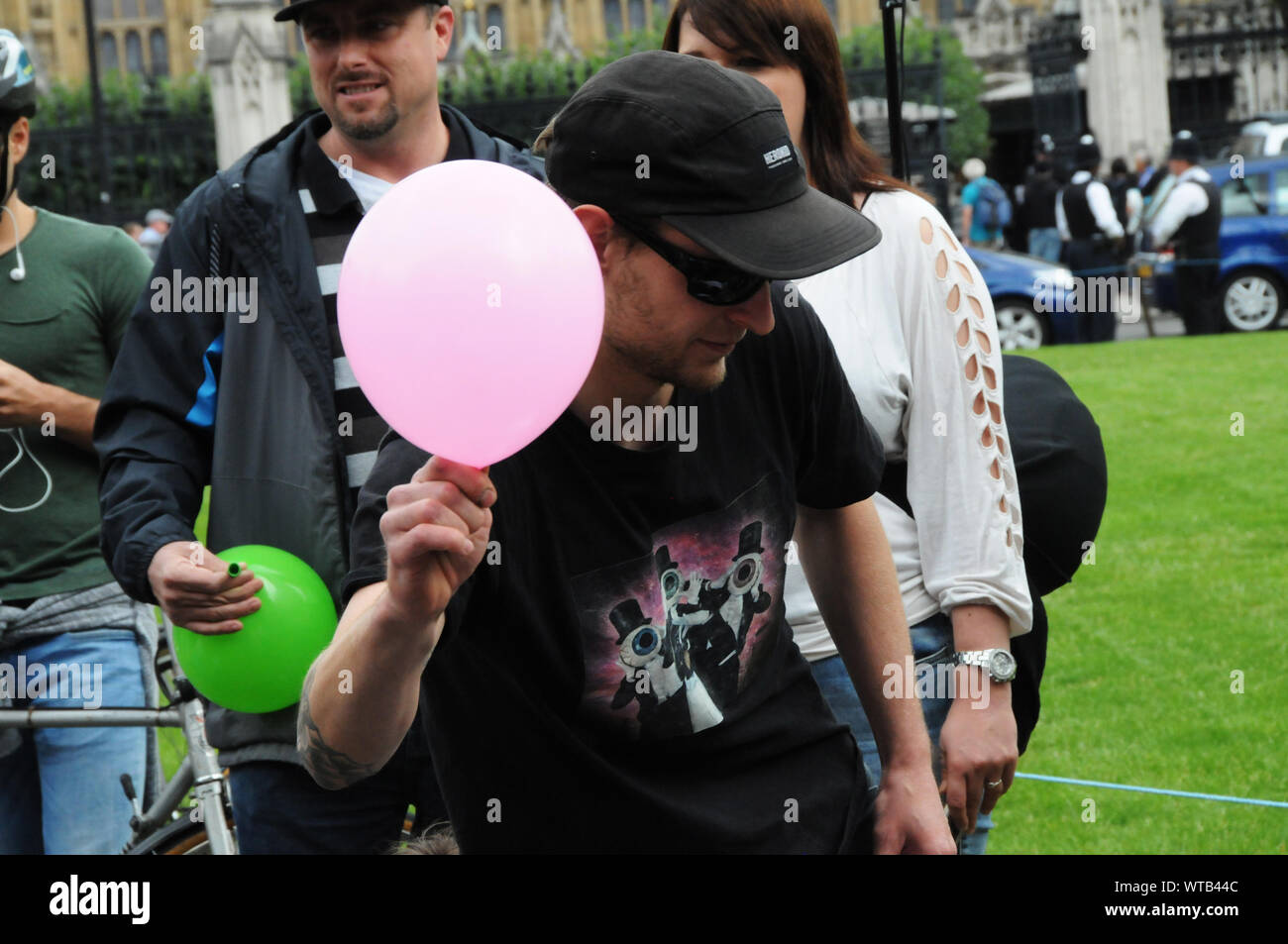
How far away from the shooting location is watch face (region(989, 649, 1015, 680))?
2934 millimetres

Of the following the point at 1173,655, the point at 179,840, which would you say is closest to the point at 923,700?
the point at 179,840

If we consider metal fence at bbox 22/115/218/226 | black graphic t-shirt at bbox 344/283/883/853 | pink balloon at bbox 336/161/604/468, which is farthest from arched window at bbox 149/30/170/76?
pink balloon at bbox 336/161/604/468

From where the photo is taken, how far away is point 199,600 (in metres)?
3.08

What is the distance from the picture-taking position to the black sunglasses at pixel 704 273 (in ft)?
6.98

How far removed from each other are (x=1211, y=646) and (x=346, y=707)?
5.51 meters

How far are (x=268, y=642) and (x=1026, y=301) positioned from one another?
15729 millimetres

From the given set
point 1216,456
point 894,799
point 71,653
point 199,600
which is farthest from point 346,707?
point 1216,456

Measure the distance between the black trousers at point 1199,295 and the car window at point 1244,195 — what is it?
868 mm

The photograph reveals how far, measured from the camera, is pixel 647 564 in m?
2.24

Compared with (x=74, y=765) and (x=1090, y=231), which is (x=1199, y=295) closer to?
(x=1090, y=231)

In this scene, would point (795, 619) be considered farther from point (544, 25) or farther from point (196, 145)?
point (544, 25)

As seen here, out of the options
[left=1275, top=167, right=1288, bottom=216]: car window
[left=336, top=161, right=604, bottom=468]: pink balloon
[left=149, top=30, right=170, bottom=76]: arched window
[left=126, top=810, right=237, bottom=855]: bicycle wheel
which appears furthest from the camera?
[left=149, top=30, right=170, bottom=76]: arched window
